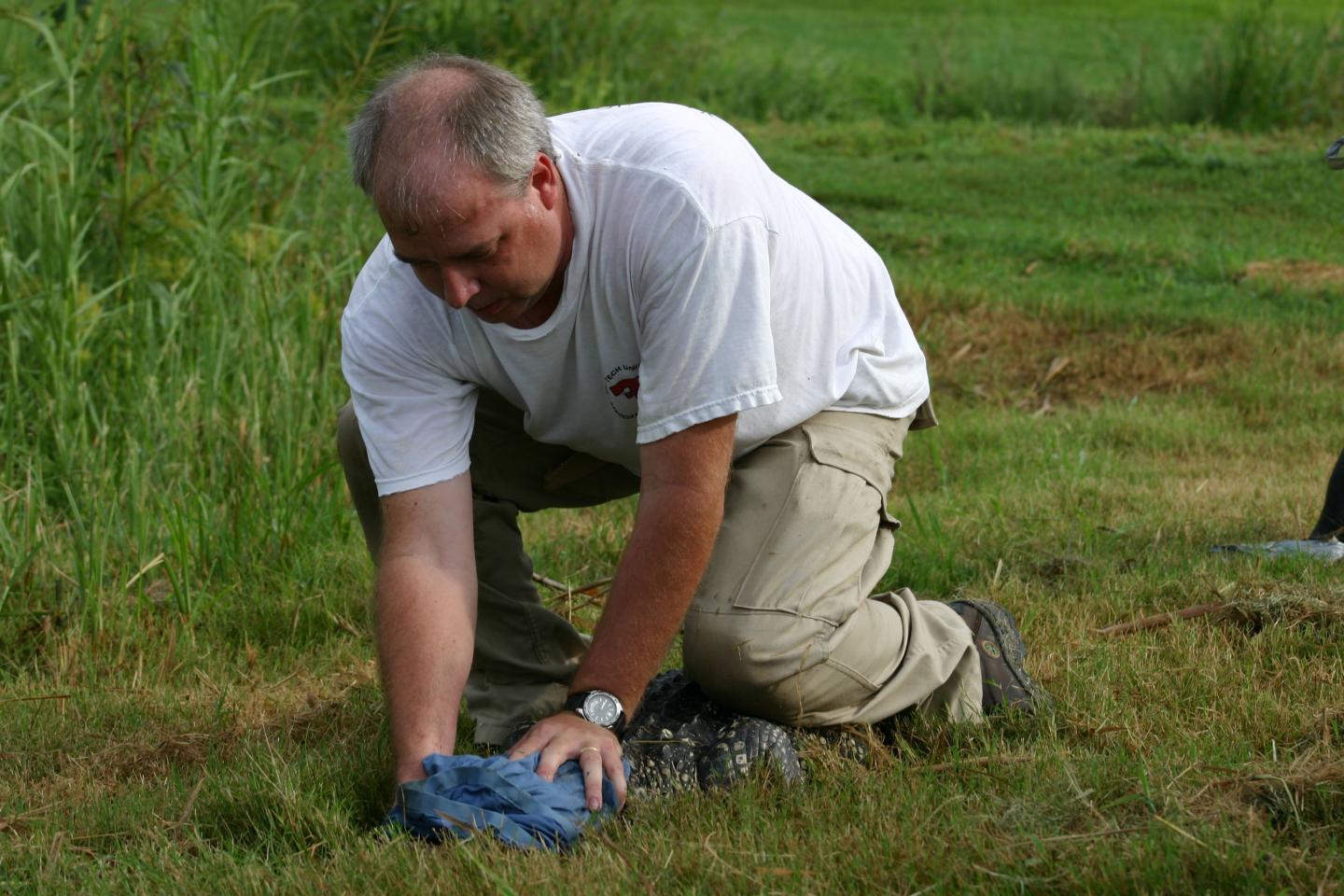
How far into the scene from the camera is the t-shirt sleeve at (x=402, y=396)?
127 inches

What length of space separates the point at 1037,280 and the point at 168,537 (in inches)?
197

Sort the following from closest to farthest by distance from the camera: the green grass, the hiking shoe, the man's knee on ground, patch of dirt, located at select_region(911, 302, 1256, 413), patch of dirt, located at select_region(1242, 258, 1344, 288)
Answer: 1. the green grass
2. the man's knee on ground
3. the hiking shoe
4. patch of dirt, located at select_region(911, 302, 1256, 413)
5. patch of dirt, located at select_region(1242, 258, 1344, 288)

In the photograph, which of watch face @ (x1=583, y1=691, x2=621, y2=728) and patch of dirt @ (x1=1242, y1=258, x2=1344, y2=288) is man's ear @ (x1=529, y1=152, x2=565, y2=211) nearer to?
watch face @ (x1=583, y1=691, x2=621, y2=728)

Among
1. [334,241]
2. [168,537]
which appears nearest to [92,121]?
[334,241]

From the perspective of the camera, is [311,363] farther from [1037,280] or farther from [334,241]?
[1037,280]

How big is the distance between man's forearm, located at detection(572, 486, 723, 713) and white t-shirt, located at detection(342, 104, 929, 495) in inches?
6.1

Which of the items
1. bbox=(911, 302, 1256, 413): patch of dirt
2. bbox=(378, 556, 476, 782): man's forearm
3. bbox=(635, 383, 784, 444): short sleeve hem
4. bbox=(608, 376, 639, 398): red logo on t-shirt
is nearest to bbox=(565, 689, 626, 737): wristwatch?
bbox=(378, 556, 476, 782): man's forearm

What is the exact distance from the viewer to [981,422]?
6.38m

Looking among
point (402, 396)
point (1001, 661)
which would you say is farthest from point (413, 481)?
point (1001, 661)

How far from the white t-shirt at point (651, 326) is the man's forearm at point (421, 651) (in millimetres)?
227

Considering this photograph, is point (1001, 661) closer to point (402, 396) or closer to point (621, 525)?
point (402, 396)

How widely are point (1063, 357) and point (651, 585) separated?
4.73 metres

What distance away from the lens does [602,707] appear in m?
2.96

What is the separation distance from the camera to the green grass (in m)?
2.71
